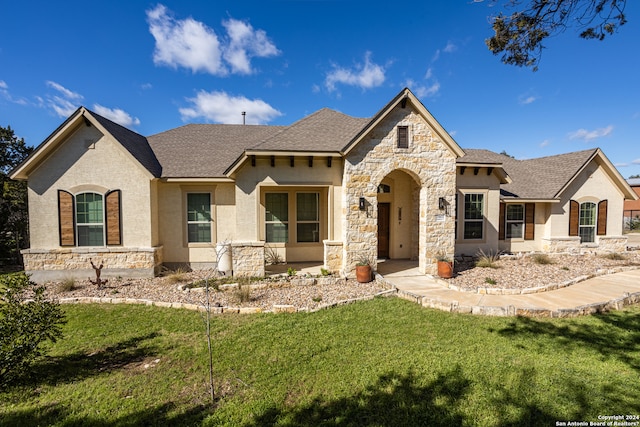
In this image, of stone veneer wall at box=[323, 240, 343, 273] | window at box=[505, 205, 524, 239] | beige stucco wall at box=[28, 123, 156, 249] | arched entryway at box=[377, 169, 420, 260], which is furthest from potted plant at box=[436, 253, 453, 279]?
beige stucco wall at box=[28, 123, 156, 249]

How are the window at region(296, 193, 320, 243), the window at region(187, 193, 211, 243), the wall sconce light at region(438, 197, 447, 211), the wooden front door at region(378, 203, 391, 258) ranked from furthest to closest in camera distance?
the wooden front door at region(378, 203, 391, 258), the window at region(296, 193, 320, 243), the window at region(187, 193, 211, 243), the wall sconce light at region(438, 197, 447, 211)

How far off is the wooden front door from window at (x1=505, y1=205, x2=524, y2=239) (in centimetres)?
635

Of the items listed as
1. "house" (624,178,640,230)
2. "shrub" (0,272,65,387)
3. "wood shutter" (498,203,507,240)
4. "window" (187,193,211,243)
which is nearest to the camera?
"shrub" (0,272,65,387)

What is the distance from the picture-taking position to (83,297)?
8.30 m

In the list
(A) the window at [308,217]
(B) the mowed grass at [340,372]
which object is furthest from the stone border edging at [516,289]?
(A) the window at [308,217]

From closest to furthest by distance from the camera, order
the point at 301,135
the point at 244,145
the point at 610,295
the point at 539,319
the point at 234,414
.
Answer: the point at 234,414, the point at 539,319, the point at 610,295, the point at 301,135, the point at 244,145

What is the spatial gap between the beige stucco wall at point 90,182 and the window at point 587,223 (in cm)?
1972

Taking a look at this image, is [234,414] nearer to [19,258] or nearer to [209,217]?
[209,217]

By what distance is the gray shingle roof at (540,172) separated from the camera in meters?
13.5

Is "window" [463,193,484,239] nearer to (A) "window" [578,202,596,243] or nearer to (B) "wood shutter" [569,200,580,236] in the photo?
(B) "wood shutter" [569,200,580,236]

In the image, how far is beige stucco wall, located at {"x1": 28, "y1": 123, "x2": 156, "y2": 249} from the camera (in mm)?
10086

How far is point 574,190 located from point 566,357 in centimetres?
1269

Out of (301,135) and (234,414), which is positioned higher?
(301,135)

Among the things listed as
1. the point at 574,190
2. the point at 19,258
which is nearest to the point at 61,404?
the point at 19,258
